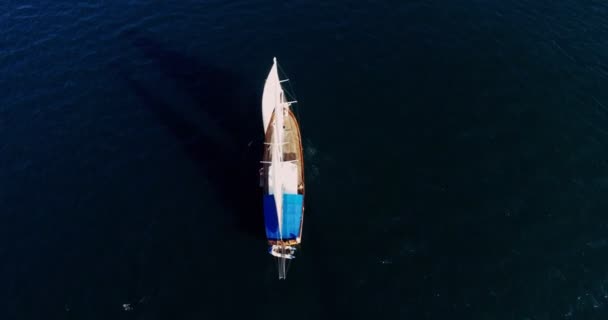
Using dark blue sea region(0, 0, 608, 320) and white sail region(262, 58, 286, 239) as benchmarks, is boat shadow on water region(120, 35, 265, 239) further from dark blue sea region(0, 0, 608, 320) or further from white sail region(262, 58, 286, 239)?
white sail region(262, 58, 286, 239)

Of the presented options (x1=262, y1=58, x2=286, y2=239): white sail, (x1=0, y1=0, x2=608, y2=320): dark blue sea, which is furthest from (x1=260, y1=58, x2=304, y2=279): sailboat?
(x1=0, y1=0, x2=608, y2=320): dark blue sea

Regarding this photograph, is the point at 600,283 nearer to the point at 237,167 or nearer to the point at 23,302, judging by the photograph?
the point at 237,167

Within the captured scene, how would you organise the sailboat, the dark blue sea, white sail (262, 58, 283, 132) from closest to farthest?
1. the dark blue sea
2. the sailboat
3. white sail (262, 58, 283, 132)

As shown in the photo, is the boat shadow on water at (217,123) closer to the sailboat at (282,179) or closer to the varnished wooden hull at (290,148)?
the varnished wooden hull at (290,148)

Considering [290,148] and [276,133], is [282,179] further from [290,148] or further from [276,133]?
[290,148]

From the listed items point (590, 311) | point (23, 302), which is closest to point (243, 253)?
point (23, 302)

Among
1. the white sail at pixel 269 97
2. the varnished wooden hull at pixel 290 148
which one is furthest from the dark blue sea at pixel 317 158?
the white sail at pixel 269 97
